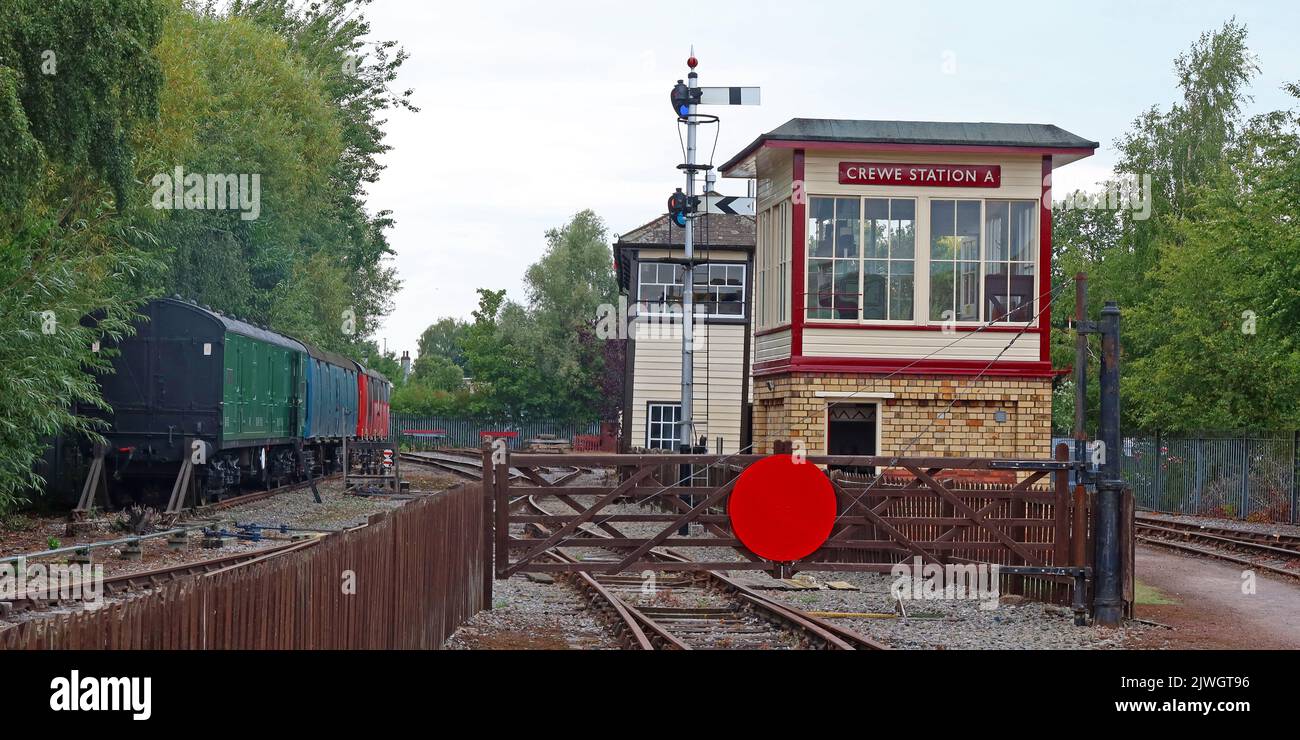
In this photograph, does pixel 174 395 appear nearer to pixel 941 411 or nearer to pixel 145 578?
pixel 145 578

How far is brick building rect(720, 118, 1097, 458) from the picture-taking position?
22.7 m

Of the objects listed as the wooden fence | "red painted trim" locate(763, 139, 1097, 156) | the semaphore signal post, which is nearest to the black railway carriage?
the semaphore signal post

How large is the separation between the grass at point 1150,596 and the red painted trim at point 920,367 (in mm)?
6477

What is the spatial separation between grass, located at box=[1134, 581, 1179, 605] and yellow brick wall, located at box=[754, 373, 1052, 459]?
6.23 meters

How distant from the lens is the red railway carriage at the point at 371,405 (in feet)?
145

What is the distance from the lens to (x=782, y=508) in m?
12.8

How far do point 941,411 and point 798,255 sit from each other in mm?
3523

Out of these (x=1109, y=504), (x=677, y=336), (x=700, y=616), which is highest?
(x=677, y=336)

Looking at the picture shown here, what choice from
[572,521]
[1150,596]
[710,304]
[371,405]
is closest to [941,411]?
[1150,596]

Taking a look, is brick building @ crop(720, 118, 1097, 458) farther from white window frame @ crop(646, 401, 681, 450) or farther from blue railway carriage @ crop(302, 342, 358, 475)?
white window frame @ crop(646, 401, 681, 450)

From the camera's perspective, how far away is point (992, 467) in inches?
521

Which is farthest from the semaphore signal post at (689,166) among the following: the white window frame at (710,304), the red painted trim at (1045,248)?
the white window frame at (710,304)

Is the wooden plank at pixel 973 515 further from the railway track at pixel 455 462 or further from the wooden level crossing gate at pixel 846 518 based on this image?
the railway track at pixel 455 462
